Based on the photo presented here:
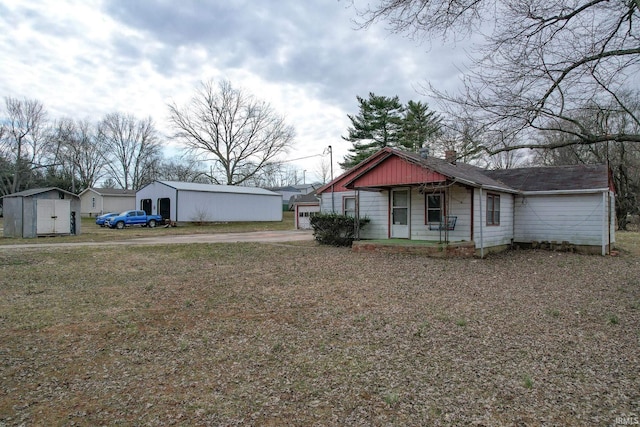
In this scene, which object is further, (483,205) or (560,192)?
(560,192)

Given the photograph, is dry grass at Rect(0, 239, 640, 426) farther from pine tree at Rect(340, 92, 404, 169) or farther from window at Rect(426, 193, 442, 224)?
pine tree at Rect(340, 92, 404, 169)

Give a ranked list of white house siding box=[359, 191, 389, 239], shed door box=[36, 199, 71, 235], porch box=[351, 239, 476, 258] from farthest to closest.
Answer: shed door box=[36, 199, 71, 235] < white house siding box=[359, 191, 389, 239] < porch box=[351, 239, 476, 258]

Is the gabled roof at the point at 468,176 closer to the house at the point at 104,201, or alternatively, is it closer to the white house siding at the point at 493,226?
the white house siding at the point at 493,226

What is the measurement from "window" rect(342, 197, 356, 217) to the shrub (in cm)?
155

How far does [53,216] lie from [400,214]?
54.1 ft

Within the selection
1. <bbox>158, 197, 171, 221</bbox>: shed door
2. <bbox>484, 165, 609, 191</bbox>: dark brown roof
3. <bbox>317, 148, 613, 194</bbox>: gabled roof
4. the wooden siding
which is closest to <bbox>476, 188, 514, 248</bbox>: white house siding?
<bbox>317, 148, 613, 194</bbox>: gabled roof

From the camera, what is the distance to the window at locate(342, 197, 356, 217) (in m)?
17.3

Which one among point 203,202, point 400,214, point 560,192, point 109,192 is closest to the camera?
point 560,192

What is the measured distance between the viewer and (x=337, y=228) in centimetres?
1562

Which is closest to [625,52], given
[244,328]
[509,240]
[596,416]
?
[596,416]

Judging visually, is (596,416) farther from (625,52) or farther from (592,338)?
(625,52)

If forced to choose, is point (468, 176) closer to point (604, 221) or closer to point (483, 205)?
point (483, 205)

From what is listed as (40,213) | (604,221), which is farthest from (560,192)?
(40,213)

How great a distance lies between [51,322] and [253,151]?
3936cm
